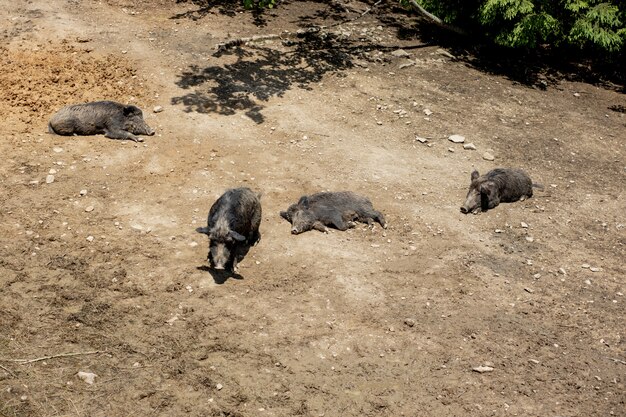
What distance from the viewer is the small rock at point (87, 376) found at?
6.79 metres

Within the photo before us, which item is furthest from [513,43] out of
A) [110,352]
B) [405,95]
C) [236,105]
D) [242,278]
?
[110,352]

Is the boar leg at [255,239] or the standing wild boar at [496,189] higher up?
the standing wild boar at [496,189]

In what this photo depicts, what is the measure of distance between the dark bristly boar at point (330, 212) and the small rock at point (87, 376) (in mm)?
3786

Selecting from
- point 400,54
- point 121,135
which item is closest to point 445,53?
point 400,54

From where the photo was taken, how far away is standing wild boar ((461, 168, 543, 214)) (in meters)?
10.6

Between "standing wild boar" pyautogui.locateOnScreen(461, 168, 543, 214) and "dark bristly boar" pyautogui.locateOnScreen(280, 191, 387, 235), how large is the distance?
1.85 meters

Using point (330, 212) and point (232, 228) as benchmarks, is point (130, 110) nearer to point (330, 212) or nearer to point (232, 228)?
point (232, 228)

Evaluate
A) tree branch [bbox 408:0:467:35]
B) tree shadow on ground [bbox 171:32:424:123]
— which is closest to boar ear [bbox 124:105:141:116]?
tree shadow on ground [bbox 171:32:424:123]

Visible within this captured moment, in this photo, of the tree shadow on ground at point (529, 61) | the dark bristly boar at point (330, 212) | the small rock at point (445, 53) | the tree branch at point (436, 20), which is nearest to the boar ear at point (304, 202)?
the dark bristly boar at point (330, 212)

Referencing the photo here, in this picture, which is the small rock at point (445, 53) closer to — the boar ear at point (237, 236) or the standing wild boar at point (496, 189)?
the standing wild boar at point (496, 189)

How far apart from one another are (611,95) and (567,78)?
1.26m

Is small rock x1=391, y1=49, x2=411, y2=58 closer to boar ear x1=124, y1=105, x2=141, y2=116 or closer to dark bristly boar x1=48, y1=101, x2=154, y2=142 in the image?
dark bristly boar x1=48, y1=101, x2=154, y2=142

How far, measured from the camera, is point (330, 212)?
32.1 ft

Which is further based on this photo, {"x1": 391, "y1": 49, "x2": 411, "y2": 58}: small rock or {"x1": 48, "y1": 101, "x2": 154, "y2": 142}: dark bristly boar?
{"x1": 391, "y1": 49, "x2": 411, "y2": 58}: small rock
